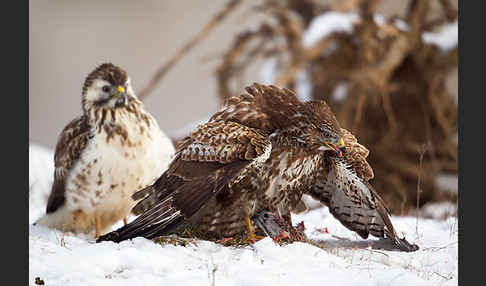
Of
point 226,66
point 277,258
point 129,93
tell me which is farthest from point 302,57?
point 277,258

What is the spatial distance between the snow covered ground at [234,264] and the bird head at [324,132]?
568 millimetres

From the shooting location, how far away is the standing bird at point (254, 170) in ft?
10.5

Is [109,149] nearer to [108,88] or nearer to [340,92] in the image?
[108,88]

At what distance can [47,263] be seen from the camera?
286 centimetres

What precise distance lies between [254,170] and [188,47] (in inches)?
201

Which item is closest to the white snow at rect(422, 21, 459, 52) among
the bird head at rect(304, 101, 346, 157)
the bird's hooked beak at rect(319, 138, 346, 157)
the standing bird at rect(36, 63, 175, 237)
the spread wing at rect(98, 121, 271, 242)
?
the standing bird at rect(36, 63, 175, 237)

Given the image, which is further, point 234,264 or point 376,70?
point 376,70

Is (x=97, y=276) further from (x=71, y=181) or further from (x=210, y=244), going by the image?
(x=71, y=181)

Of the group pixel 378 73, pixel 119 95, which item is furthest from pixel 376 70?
pixel 119 95

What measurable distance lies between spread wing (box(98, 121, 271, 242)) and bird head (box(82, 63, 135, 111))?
117 centimetres

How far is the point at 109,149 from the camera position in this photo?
4285 millimetres

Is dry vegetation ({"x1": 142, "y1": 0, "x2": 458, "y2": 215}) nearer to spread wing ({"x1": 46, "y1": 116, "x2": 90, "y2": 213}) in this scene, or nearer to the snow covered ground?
spread wing ({"x1": 46, "y1": 116, "x2": 90, "y2": 213})

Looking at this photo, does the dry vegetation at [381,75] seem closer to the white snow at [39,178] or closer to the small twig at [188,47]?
the small twig at [188,47]

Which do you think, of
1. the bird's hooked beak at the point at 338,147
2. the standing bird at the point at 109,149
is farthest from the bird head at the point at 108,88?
the bird's hooked beak at the point at 338,147
